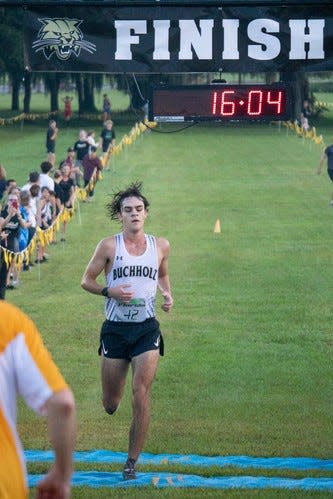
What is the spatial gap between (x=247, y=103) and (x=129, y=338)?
4982 mm

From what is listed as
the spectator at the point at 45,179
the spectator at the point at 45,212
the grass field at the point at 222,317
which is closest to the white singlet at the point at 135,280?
the grass field at the point at 222,317

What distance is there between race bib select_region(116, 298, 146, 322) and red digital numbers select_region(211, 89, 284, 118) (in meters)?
4.69

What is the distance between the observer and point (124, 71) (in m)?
14.8

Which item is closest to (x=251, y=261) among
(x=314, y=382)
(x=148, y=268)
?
(x=314, y=382)

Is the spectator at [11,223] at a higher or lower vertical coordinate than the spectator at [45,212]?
higher

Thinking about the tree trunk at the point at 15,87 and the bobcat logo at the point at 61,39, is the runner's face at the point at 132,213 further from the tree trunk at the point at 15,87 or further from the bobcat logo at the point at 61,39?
the tree trunk at the point at 15,87

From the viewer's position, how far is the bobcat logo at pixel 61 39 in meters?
14.6

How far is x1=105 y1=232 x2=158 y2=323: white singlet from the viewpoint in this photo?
10648 mm

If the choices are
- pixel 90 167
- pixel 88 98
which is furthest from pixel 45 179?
pixel 88 98

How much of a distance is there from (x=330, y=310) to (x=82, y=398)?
314 inches

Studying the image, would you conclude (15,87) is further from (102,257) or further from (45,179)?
(102,257)

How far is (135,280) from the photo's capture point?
35.0 ft

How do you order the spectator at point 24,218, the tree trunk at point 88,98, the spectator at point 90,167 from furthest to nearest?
the tree trunk at point 88,98 → the spectator at point 90,167 → the spectator at point 24,218

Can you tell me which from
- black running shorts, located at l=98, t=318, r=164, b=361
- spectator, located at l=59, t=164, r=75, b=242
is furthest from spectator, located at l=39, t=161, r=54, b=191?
black running shorts, located at l=98, t=318, r=164, b=361
